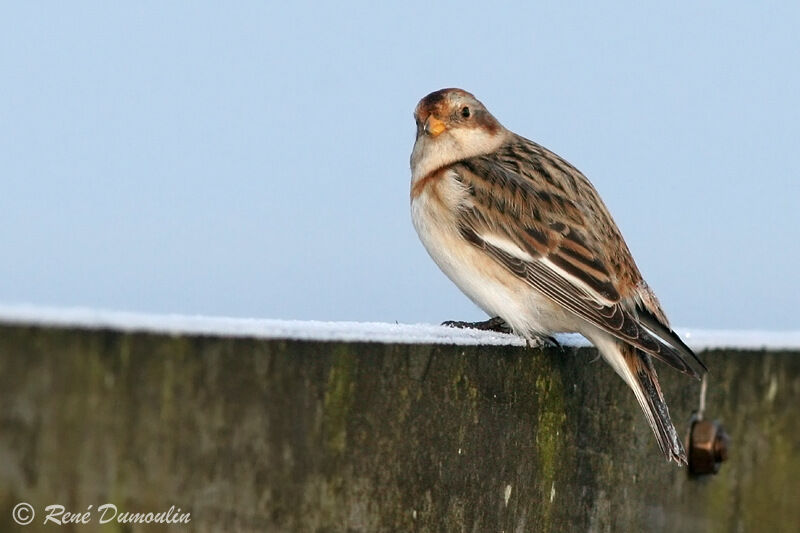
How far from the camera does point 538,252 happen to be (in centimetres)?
543

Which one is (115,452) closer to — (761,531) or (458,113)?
(761,531)

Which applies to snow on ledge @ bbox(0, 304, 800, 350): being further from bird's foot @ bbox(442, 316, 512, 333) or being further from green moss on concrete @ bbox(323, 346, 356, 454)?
bird's foot @ bbox(442, 316, 512, 333)

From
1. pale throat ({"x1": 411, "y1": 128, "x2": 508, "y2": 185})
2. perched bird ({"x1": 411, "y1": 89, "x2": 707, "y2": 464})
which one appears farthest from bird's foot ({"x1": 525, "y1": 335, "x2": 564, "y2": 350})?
pale throat ({"x1": 411, "y1": 128, "x2": 508, "y2": 185})

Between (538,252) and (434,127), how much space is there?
1.17m

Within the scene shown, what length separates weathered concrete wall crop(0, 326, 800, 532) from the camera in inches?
105

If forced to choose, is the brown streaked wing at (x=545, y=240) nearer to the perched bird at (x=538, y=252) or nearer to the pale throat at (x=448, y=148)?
the perched bird at (x=538, y=252)

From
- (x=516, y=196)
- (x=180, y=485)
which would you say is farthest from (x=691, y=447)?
(x=180, y=485)

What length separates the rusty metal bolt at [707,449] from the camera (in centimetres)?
491

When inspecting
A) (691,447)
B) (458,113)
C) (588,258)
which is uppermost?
(458,113)

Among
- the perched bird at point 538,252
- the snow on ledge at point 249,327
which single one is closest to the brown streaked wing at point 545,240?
the perched bird at point 538,252

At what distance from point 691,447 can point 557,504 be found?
97cm

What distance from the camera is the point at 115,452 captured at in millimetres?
2742

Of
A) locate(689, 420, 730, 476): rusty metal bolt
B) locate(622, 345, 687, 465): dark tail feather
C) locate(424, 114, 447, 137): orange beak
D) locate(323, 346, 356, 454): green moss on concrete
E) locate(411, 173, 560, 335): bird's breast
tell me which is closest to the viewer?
locate(323, 346, 356, 454): green moss on concrete

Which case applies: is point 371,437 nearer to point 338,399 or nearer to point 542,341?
point 338,399
